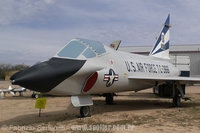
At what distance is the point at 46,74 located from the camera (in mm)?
6738

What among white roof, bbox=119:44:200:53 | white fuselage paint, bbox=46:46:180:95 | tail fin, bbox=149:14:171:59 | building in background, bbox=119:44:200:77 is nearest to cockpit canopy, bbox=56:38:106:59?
white fuselage paint, bbox=46:46:180:95

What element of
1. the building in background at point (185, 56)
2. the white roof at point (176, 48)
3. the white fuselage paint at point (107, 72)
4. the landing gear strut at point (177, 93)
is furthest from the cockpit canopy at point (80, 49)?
the white roof at point (176, 48)

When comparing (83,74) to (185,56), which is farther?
(185,56)

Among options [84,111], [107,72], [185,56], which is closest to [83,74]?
[107,72]

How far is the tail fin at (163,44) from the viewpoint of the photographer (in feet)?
51.0

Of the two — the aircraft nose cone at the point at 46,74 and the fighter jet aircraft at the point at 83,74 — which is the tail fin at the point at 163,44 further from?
the aircraft nose cone at the point at 46,74

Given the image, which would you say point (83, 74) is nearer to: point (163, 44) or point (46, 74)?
point (46, 74)

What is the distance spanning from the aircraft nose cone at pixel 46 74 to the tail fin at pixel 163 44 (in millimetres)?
8740

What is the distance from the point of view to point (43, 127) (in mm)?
6789

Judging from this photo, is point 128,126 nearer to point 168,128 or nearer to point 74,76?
point 168,128

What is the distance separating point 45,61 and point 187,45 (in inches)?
1556

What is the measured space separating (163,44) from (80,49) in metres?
9.85

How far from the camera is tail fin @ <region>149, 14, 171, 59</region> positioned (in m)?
15.6

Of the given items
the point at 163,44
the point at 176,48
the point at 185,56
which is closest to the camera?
the point at 163,44
